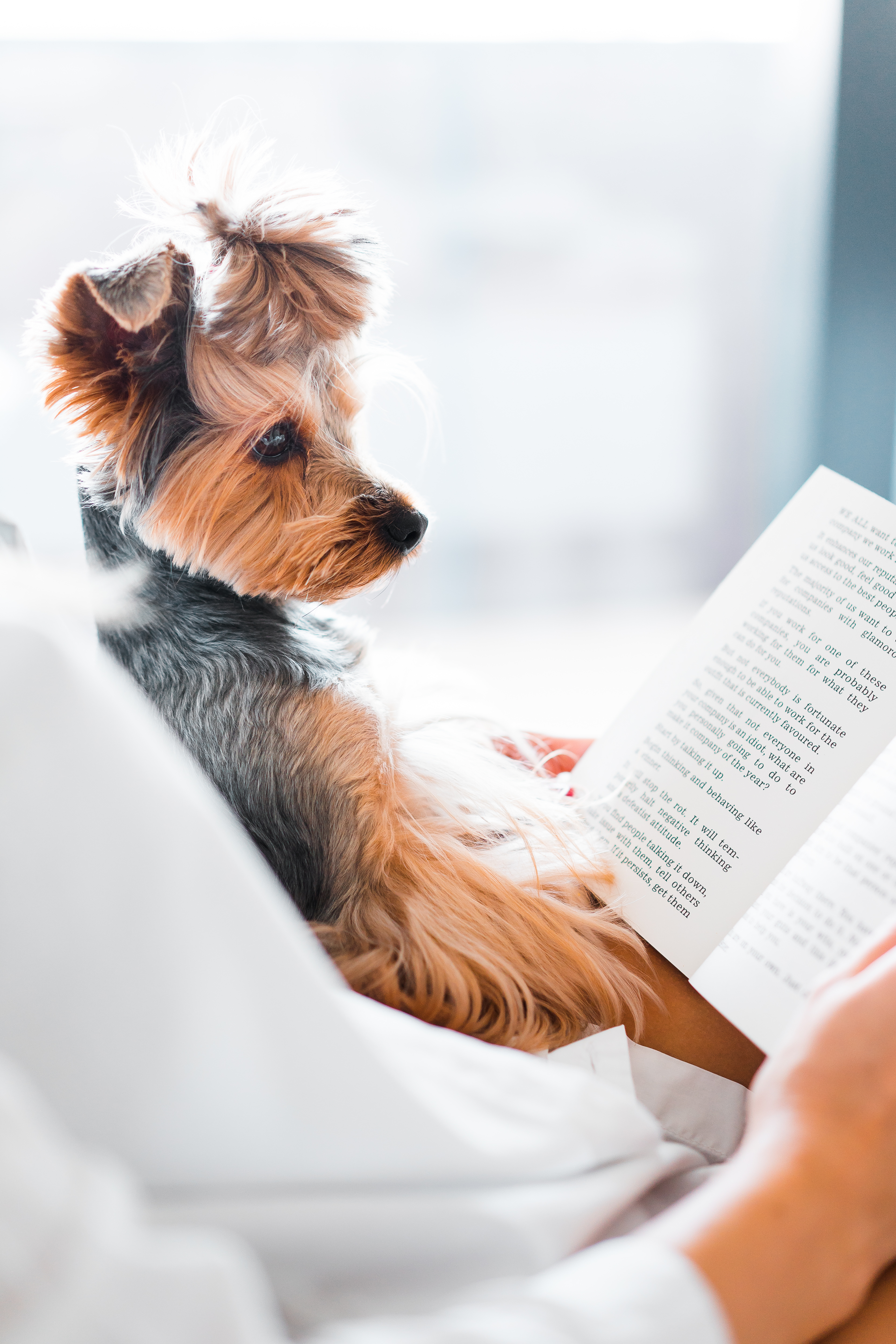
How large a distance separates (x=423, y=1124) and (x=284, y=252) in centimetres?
84

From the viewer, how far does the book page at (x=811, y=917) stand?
0.68 meters

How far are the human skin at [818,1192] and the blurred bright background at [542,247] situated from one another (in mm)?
1878

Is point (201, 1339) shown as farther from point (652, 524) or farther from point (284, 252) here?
point (652, 524)

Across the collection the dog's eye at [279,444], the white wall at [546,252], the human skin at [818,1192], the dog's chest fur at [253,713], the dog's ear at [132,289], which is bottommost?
the dog's chest fur at [253,713]

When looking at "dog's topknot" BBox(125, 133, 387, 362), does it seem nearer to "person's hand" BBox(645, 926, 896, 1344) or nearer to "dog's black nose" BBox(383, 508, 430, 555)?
"dog's black nose" BBox(383, 508, 430, 555)

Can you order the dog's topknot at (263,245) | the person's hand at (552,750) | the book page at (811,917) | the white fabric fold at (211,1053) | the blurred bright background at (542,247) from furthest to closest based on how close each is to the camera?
the blurred bright background at (542,247), the person's hand at (552,750), the dog's topknot at (263,245), the book page at (811,917), the white fabric fold at (211,1053)

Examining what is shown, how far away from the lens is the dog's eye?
987 mm

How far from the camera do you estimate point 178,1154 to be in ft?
1.37

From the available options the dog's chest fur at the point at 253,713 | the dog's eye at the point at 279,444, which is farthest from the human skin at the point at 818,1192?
the dog's eye at the point at 279,444

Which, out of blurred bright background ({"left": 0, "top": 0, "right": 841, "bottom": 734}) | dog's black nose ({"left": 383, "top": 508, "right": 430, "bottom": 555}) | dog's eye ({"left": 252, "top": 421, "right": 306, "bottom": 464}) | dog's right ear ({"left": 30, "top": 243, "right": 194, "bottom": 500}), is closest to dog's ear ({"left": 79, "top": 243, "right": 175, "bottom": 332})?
dog's right ear ({"left": 30, "top": 243, "right": 194, "bottom": 500})

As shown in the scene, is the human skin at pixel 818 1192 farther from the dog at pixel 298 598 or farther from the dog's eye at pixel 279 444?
the dog's eye at pixel 279 444

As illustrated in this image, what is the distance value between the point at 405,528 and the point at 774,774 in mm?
496

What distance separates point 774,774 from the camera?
2.62ft

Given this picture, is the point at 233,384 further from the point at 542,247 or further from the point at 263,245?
the point at 542,247
